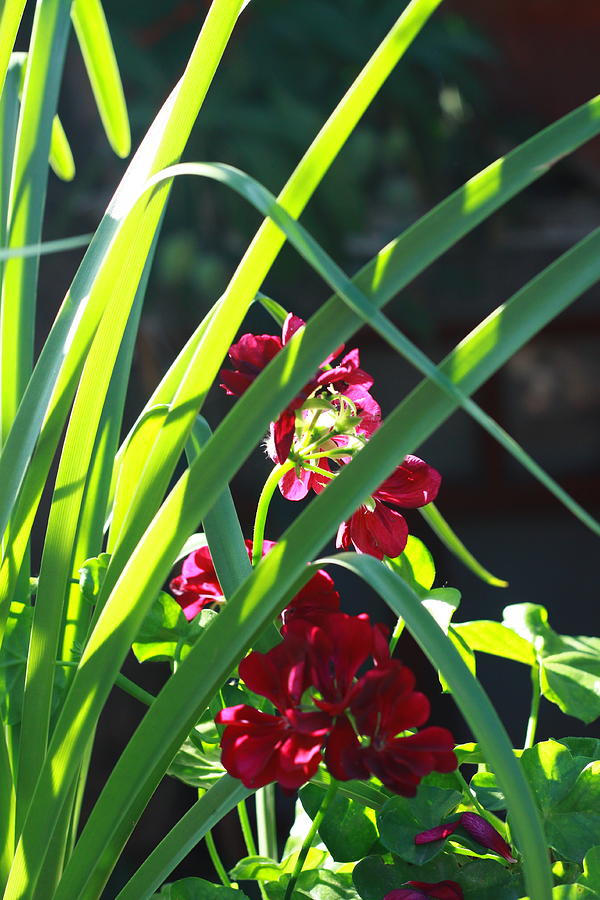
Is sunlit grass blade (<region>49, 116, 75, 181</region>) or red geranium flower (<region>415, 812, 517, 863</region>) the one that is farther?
sunlit grass blade (<region>49, 116, 75, 181</region>)

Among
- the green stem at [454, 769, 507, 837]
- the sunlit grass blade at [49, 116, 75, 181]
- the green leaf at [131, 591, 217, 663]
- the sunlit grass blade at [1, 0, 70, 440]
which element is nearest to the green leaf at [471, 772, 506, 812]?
the green stem at [454, 769, 507, 837]

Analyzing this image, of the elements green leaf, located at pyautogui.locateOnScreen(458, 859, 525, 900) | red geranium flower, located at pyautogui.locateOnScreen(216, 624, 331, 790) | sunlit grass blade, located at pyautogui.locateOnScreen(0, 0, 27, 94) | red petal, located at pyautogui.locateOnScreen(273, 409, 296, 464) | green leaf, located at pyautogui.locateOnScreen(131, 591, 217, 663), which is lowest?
green leaf, located at pyautogui.locateOnScreen(458, 859, 525, 900)

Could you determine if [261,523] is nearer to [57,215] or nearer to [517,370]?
[57,215]

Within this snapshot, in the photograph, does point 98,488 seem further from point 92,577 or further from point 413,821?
point 413,821

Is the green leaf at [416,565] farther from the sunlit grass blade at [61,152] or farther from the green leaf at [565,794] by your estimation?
the sunlit grass blade at [61,152]

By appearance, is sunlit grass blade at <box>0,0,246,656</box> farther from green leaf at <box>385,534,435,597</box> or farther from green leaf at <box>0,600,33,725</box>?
green leaf at <box>385,534,435,597</box>

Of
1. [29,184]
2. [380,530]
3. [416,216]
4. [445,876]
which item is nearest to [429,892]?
[445,876]
